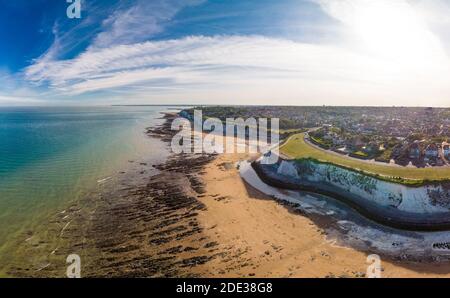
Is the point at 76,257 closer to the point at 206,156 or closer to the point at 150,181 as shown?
the point at 150,181

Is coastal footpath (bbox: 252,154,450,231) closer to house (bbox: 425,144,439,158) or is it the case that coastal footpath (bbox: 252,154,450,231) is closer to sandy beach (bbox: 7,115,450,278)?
sandy beach (bbox: 7,115,450,278)

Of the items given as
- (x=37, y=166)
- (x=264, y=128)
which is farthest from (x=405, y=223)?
(x=264, y=128)

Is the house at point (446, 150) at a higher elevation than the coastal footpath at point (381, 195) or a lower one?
higher

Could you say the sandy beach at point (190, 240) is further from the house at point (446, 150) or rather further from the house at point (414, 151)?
the house at point (446, 150)

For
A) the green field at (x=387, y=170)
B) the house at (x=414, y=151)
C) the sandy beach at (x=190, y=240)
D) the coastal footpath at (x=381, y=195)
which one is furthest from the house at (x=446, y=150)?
the sandy beach at (x=190, y=240)

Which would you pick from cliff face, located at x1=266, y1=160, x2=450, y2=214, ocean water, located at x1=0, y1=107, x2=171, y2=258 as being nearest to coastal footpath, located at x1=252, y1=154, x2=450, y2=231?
cliff face, located at x1=266, y1=160, x2=450, y2=214
